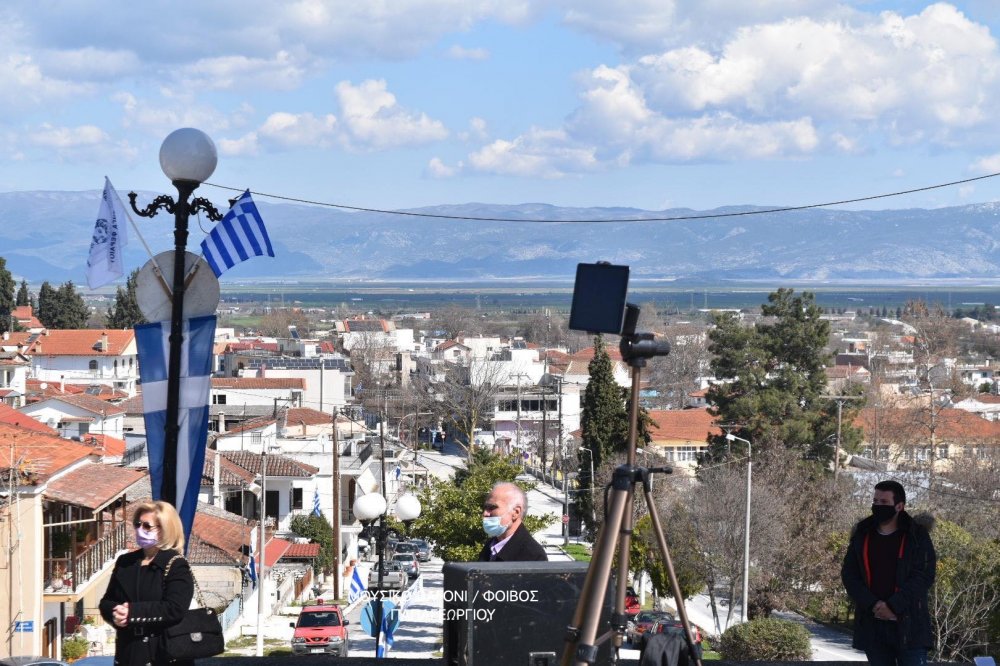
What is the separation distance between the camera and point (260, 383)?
7594 centimetres

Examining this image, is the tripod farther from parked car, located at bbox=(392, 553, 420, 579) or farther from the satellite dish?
parked car, located at bbox=(392, 553, 420, 579)

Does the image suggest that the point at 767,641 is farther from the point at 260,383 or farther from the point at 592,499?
the point at 260,383

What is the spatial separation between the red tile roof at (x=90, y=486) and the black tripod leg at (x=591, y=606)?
13.5 m

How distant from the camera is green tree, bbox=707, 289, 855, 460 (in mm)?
50906

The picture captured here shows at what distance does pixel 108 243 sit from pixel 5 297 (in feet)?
261

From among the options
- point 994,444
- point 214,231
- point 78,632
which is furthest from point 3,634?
point 994,444

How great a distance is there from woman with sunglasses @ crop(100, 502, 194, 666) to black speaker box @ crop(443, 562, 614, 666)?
49.6 inches

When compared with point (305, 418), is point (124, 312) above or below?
above

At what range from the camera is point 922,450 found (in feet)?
201

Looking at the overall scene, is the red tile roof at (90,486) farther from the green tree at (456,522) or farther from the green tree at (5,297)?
the green tree at (5,297)

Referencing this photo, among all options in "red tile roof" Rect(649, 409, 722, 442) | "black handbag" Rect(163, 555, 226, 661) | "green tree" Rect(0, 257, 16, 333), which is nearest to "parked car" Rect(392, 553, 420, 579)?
"red tile roof" Rect(649, 409, 722, 442)

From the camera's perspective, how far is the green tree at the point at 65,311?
337 feet

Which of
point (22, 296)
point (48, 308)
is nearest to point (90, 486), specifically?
point (48, 308)

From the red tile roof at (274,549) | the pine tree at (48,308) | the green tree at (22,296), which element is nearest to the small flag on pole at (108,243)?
the red tile roof at (274,549)
